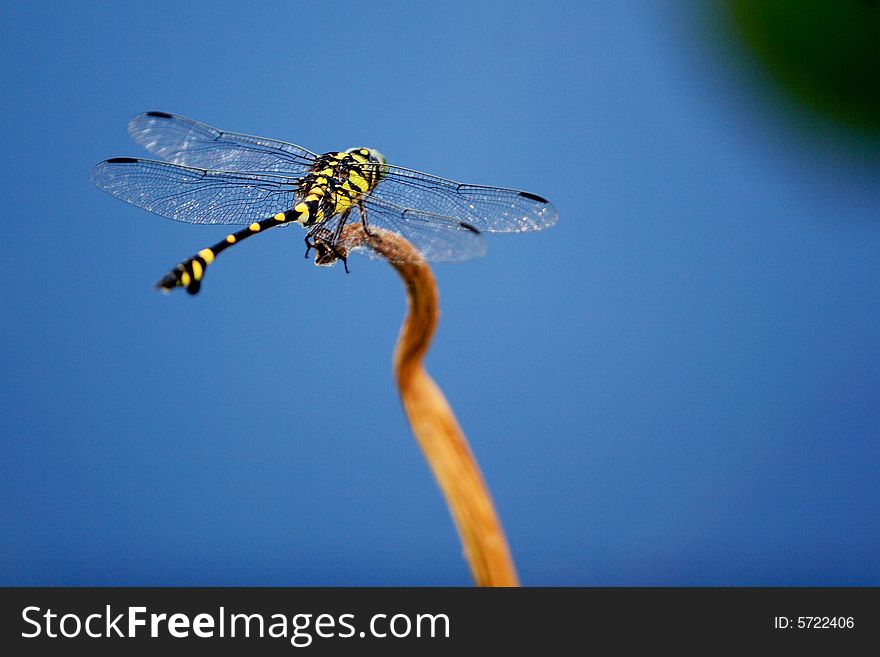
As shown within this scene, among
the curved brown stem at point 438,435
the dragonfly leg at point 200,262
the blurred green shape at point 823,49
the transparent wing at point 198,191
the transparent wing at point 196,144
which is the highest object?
the blurred green shape at point 823,49

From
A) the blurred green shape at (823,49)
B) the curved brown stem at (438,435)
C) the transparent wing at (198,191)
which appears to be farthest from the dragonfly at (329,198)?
the blurred green shape at (823,49)

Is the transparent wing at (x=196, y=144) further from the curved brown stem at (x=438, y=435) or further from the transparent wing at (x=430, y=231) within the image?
the curved brown stem at (x=438, y=435)

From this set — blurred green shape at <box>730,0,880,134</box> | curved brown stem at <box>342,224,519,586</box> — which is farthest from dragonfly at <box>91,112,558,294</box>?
blurred green shape at <box>730,0,880,134</box>

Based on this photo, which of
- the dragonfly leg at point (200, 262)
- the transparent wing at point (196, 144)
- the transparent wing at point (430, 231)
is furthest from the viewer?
the transparent wing at point (196, 144)

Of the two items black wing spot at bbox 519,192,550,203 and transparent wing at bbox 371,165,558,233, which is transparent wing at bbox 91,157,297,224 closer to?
transparent wing at bbox 371,165,558,233

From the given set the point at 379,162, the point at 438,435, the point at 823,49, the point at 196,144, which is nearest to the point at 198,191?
the point at 196,144

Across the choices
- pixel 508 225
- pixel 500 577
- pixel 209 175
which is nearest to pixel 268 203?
pixel 209 175

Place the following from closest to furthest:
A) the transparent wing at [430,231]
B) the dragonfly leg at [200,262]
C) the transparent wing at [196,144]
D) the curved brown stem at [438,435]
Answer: the curved brown stem at [438,435] → the dragonfly leg at [200,262] → the transparent wing at [430,231] → the transparent wing at [196,144]

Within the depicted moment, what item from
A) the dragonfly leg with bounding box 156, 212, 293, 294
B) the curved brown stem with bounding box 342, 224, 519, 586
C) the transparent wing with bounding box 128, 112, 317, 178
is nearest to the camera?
the curved brown stem with bounding box 342, 224, 519, 586
